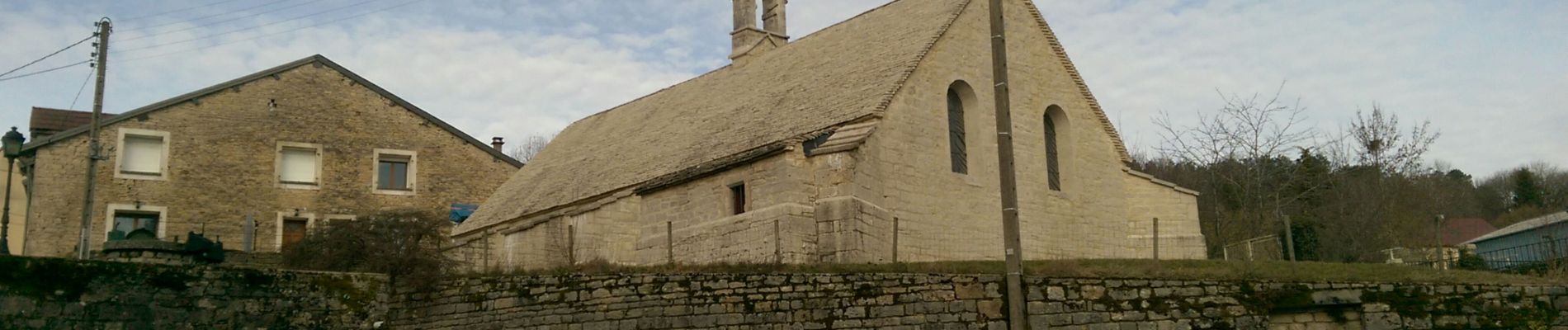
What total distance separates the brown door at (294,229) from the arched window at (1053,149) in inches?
769

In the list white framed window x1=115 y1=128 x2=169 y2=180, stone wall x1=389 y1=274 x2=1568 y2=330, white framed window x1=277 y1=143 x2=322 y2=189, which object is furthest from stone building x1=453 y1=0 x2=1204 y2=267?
white framed window x1=115 y1=128 x2=169 y2=180

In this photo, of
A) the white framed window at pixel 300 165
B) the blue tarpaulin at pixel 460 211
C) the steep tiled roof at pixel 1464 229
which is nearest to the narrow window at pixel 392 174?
the blue tarpaulin at pixel 460 211

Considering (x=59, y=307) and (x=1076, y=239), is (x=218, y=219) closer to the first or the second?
(x=59, y=307)

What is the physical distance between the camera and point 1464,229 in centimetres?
5738

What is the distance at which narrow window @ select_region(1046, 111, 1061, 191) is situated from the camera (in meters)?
27.8

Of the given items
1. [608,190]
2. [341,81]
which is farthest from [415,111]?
[608,190]

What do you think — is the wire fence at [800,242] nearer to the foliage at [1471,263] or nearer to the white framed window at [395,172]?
the foliage at [1471,263]

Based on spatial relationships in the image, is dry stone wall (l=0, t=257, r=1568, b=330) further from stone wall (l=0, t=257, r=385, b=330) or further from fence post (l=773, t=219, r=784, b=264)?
fence post (l=773, t=219, r=784, b=264)

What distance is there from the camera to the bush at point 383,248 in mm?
19266

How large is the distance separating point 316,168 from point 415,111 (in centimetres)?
309

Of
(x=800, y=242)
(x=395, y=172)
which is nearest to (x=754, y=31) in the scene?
(x=395, y=172)

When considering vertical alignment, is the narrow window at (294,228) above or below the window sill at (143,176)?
below

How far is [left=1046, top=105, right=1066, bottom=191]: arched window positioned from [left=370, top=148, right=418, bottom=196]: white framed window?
57.3ft

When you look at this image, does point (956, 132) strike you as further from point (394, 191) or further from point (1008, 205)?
point (394, 191)
